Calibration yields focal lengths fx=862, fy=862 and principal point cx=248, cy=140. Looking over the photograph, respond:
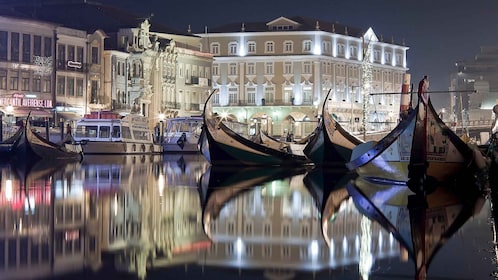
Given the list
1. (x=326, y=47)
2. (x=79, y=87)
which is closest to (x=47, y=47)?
(x=79, y=87)

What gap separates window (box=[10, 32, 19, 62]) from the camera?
204 ft

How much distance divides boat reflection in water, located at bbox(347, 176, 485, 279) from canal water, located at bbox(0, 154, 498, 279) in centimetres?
2

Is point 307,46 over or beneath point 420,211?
over

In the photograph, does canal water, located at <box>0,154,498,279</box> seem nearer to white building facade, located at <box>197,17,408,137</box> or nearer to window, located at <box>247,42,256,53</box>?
white building facade, located at <box>197,17,408,137</box>

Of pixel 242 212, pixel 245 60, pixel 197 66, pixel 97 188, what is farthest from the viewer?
pixel 245 60

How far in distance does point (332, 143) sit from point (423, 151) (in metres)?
14.9

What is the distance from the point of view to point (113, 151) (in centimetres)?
5975

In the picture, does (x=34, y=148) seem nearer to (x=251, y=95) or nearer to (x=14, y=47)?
(x=14, y=47)

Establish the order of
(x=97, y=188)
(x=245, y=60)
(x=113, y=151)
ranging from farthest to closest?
(x=245, y=60) < (x=113, y=151) < (x=97, y=188)

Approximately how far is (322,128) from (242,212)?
68.4 feet

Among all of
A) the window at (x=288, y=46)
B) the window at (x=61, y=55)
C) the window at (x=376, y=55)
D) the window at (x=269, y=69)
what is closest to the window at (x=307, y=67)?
the window at (x=288, y=46)

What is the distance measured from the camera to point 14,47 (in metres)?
62.5

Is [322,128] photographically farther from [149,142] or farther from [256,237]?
[149,142]

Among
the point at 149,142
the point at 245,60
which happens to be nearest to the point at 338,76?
the point at 245,60
